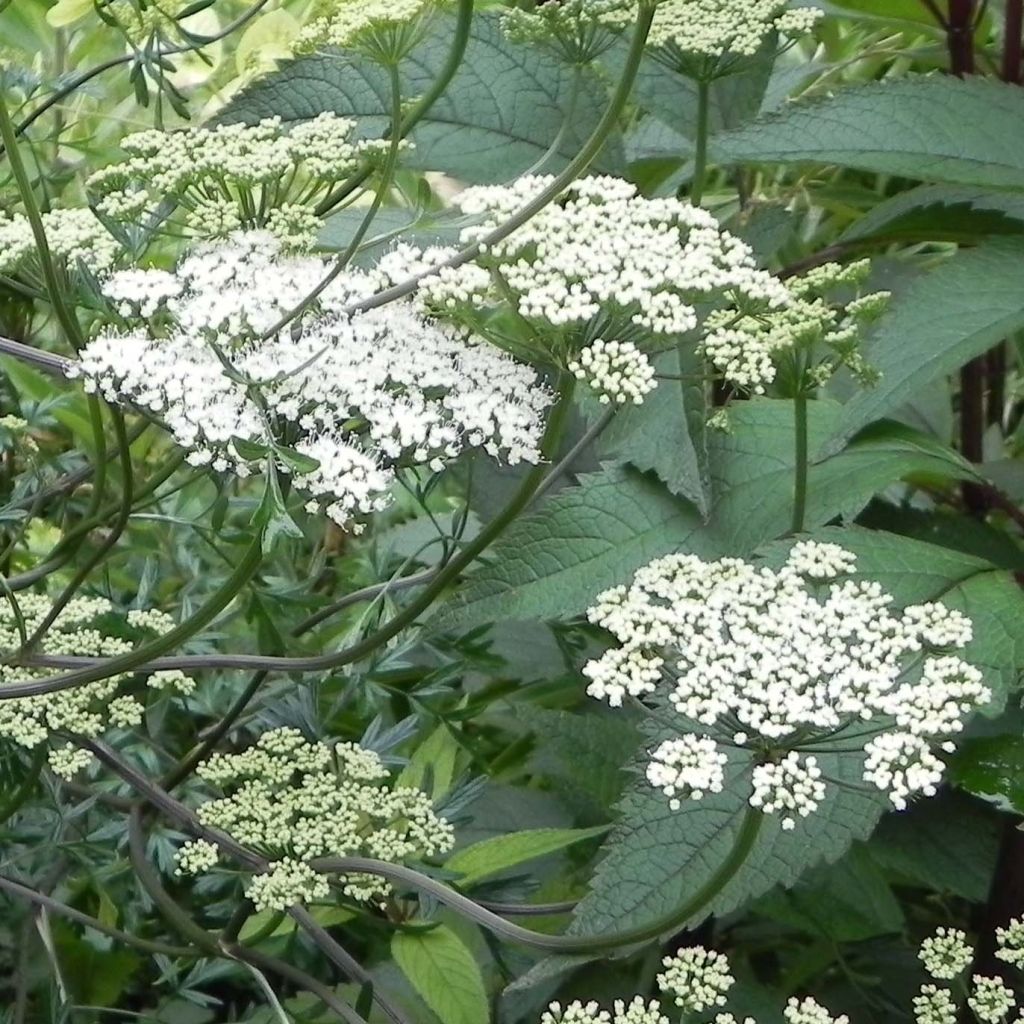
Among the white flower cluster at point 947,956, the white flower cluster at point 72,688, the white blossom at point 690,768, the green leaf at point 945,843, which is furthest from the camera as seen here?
the green leaf at point 945,843

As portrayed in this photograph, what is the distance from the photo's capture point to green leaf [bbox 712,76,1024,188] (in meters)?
0.85

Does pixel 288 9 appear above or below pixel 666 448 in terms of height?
above

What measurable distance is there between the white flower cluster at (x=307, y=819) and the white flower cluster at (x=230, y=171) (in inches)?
12.0

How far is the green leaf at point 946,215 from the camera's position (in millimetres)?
962

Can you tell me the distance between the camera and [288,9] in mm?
1312

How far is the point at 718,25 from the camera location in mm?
785

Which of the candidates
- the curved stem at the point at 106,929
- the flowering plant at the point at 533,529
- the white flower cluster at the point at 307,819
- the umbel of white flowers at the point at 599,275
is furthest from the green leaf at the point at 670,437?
the curved stem at the point at 106,929

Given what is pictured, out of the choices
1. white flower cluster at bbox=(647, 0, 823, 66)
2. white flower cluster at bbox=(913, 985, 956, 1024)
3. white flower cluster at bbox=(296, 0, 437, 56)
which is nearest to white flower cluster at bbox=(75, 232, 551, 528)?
white flower cluster at bbox=(296, 0, 437, 56)

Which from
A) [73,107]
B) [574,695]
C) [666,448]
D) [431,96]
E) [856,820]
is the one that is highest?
[431,96]

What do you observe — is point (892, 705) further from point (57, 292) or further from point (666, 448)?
point (57, 292)

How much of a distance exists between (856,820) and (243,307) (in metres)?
0.41

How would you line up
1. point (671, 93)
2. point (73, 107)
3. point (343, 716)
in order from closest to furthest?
1. point (671, 93)
2. point (343, 716)
3. point (73, 107)

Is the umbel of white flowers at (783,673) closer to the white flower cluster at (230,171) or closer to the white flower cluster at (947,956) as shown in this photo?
the white flower cluster at (947,956)

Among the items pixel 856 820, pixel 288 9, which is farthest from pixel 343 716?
pixel 288 9
